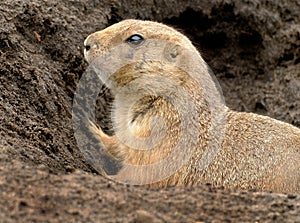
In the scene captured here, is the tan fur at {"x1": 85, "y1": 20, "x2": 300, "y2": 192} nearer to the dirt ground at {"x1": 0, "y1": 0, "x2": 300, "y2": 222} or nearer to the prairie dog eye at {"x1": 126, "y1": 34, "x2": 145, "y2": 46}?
the prairie dog eye at {"x1": 126, "y1": 34, "x2": 145, "y2": 46}

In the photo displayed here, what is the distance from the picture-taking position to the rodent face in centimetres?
526

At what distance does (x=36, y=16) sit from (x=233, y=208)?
3.00 m

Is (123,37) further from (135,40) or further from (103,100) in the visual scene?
(103,100)

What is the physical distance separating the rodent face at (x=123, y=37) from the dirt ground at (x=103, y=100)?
24.7 inches

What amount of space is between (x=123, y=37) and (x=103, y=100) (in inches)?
60.1

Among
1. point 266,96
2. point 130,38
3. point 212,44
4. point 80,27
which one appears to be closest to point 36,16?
point 80,27

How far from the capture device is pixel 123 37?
208 inches

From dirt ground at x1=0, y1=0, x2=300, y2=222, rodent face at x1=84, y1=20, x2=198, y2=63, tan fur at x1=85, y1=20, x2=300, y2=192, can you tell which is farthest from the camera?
rodent face at x1=84, y1=20, x2=198, y2=63

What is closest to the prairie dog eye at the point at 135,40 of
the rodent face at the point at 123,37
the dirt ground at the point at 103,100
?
the rodent face at the point at 123,37

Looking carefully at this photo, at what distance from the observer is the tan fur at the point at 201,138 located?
488 centimetres

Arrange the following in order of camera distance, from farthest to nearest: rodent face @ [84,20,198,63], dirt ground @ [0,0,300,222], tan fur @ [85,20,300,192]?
rodent face @ [84,20,198,63]
tan fur @ [85,20,300,192]
dirt ground @ [0,0,300,222]

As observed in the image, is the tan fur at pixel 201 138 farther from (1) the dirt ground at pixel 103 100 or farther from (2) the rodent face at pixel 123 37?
(1) the dirt ground at pixel 103 100

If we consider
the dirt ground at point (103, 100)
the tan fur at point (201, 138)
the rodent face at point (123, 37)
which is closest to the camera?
the dirt ground at point (103, 100)

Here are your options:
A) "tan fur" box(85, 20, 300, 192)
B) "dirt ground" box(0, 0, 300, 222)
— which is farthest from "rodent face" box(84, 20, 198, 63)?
"dirt ground" box(0, 0, 300, 222)
